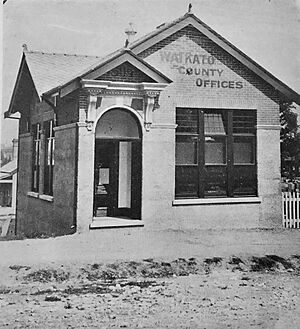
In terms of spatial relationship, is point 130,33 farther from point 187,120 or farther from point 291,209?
point 291,209

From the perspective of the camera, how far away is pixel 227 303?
430cm

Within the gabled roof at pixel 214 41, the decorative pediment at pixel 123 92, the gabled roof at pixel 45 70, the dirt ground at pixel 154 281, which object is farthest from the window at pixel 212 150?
the gabled roof at pixel 45 70

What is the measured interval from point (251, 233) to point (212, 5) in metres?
3.19

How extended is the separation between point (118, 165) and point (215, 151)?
1591 millimetres

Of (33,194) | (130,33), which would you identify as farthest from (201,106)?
(33,194)

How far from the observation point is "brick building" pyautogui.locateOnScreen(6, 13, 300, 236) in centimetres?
626

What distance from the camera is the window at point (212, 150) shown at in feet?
22.4

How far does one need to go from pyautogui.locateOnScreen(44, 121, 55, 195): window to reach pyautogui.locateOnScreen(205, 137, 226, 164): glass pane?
2.41 metres

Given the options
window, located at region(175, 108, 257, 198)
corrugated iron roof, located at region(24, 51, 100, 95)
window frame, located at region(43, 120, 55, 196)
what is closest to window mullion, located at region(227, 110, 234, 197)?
window, located at region(175, 108, 257, 198)

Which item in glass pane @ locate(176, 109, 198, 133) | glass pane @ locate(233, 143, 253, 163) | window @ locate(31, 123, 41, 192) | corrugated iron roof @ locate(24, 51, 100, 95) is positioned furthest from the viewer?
window @ locate(31, 123, 41, 192)

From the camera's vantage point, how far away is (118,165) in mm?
7250

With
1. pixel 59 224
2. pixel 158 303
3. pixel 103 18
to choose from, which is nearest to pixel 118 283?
pixel 158 303

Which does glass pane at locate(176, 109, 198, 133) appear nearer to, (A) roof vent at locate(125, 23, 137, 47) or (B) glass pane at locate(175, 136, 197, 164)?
(B) glass pane at locate(175, 136, 197, 164)

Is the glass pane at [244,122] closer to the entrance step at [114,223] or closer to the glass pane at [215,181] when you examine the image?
the glass pane at [215,181]
